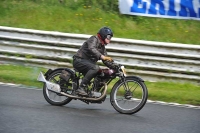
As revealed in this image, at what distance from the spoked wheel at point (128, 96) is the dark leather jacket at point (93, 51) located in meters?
0.41

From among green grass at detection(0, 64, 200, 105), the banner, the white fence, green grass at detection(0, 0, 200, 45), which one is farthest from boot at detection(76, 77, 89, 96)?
the banner

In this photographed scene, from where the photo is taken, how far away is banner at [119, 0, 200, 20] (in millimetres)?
15256

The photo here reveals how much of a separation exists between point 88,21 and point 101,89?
6.22 metres

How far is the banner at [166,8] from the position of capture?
15.3 m

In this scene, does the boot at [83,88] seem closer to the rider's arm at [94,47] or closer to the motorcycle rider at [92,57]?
the motorcycle rider at [92,57]

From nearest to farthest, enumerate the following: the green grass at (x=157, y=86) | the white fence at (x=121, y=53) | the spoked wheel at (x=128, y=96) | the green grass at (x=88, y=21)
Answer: the spoked wheel at (x=128, y=96) → the green grass at (x=157, y=86) → the white fence at (x=121, y=53) → the green grass at (x=88, y=21)

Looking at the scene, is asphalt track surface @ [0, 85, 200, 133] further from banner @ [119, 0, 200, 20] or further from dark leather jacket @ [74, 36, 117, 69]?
banner @ [119, 0, 200, 20]

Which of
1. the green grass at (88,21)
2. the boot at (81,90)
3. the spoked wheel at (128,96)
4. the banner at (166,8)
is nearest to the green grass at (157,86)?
the spoked wheel at (128,96)

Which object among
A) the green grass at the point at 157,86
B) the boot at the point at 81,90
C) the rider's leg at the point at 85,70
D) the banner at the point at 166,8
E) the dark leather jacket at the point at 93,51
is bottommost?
the green grass at the point at 157,86

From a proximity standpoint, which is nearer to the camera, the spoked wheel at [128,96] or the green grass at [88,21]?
the spoked wheel at [128,96]

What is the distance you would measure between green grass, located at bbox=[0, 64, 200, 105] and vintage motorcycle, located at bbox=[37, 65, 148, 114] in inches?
57.3

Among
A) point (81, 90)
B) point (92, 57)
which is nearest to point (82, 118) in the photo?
point (81, 90)

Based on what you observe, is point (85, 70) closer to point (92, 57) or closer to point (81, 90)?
point (92, 57)

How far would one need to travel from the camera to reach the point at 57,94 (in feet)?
35.1
